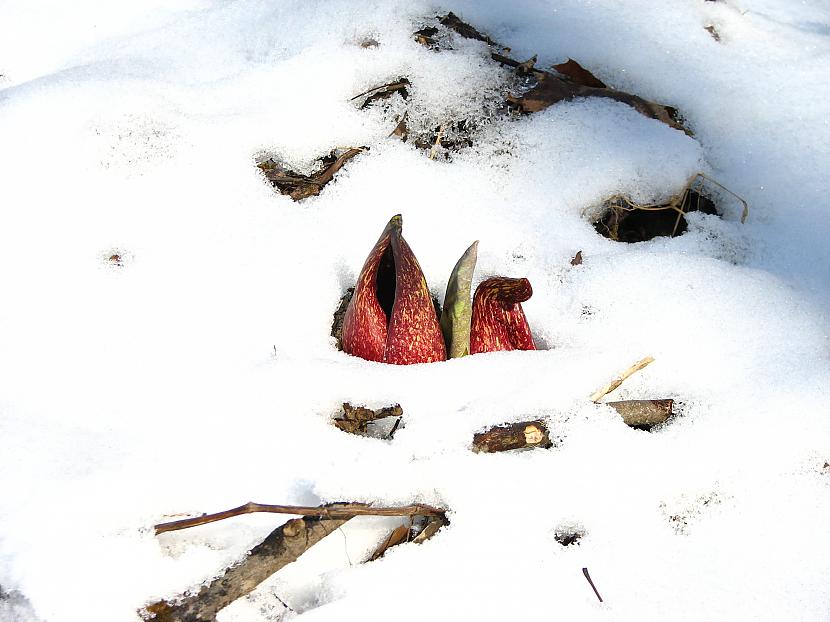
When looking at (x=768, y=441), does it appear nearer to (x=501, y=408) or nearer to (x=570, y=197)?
(x=501, y=408)

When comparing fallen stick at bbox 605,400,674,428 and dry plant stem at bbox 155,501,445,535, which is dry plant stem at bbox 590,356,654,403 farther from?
dry plant stem at bbox 155,501,445,535

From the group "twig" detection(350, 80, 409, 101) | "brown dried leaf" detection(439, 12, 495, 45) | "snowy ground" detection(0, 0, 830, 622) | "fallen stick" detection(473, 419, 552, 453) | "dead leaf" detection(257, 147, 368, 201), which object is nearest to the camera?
"snowy ground" detection(0, 0, 830, 622)

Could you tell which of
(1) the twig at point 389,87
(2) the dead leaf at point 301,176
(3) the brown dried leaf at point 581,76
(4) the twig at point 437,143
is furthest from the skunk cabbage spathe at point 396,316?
(3) the brown dried leaf at point 581,76

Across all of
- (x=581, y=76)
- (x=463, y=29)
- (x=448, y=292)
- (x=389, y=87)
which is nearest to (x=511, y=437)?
(x=448, y=292)

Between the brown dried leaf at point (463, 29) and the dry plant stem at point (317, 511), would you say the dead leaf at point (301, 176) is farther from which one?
the dry plant stem at point (317, 511)

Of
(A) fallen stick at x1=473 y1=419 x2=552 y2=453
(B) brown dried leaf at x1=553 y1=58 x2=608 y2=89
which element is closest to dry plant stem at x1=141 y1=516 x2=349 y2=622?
(A) fallen stick at x1=473 y1=419 x2=552 y2=453

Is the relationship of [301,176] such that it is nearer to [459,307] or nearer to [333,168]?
[333,168]

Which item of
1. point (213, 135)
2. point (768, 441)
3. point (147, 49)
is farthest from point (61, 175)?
point (768, 441)
